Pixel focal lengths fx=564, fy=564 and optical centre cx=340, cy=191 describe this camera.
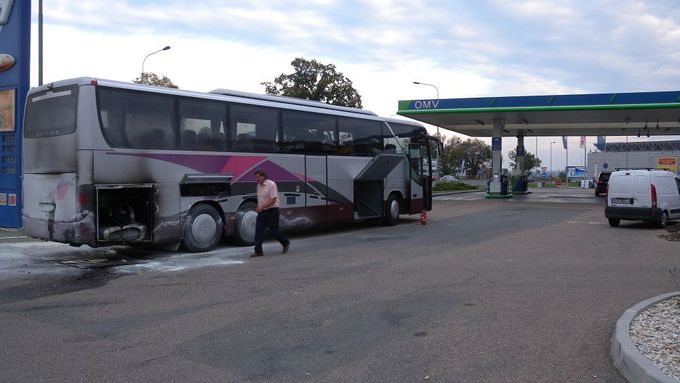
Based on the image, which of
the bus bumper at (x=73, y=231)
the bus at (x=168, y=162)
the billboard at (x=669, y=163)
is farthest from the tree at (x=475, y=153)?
the bus bumper at (x=73, y=231)

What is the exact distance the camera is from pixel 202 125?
12.1 meters

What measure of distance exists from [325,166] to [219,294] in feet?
25.8

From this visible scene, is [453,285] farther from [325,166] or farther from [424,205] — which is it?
[424,205]

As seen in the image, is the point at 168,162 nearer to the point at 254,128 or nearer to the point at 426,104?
the point at 254,128

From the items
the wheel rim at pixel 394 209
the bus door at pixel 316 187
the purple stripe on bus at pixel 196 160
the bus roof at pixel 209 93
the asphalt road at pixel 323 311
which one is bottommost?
the asphalt road at pixel 323 311

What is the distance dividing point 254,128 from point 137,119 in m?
3.06

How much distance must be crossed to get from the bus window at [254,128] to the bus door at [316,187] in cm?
137

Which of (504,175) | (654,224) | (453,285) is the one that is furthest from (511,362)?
(504,175)

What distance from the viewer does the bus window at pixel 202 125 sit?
A: 11.6 meters

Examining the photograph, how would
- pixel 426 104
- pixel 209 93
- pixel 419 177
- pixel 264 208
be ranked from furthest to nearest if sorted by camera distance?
pixel 426 104 < pixel 419 177 < pixel 209 93 < pixel 264 208

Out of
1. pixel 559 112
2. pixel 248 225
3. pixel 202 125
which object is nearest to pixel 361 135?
pixel 248 225

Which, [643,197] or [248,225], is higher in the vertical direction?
[643,197]

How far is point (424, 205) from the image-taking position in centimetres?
1947

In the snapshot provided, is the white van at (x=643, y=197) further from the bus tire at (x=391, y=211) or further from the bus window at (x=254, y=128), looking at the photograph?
the bus window at (x=254, y=128)
